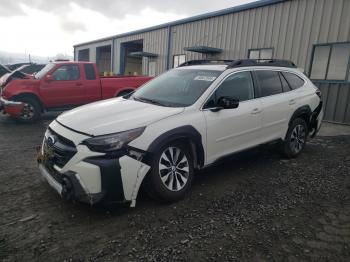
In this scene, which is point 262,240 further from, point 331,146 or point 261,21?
point 261,21

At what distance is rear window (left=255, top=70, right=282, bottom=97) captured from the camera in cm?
459

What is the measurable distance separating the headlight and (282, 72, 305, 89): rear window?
11.6ft

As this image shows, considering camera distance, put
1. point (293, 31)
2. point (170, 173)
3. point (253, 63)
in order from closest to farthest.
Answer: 1. point (170, 173)
2. point (253, 63)
3. point (293, 31)

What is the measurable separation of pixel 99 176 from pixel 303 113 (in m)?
4.13

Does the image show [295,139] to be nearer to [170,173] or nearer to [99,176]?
[170,173]

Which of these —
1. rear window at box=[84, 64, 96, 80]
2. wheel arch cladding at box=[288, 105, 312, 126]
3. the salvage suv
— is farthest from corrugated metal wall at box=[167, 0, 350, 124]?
rear window at box=[84, 64, 96, 80]

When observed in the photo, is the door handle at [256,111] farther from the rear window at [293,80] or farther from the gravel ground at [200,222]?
the rear window at [293,80]

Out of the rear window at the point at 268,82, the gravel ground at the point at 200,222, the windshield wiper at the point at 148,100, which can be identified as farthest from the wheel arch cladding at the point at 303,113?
the windshield wiper at the point at 148,100

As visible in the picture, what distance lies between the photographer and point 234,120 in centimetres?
398

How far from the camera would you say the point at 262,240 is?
2822mm

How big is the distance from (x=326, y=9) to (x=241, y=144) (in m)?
7.91

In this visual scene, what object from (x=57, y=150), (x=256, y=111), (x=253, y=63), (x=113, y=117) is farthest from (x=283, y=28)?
(x=57, y=150)

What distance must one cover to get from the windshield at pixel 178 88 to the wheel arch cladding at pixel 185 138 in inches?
16.4

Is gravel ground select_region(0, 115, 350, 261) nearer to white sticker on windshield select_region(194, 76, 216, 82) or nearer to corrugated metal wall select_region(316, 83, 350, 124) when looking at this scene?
white sticker on windshield select_region(194, 76, 216, 82)
